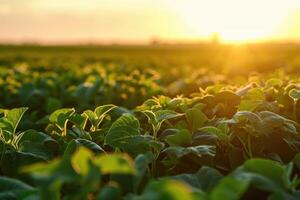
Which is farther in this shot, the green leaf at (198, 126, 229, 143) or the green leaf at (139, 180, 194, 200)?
the green leaf at (198, 126, 229, 143)

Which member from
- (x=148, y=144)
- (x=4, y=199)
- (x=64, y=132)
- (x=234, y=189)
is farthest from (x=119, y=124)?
(x=234, y=189)

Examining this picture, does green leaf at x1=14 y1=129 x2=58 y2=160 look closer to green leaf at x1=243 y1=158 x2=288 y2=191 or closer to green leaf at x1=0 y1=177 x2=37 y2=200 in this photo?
green leaf at x1=0 y1=177 x2=37 y2=200

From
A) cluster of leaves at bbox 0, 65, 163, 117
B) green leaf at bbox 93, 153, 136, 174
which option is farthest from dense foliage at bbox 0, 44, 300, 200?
cluster of leaves at bbox 0, 65, 163, 117

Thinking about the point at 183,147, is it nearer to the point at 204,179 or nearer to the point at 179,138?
the point at 179,138

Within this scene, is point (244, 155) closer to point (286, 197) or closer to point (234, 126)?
point (234, 126)

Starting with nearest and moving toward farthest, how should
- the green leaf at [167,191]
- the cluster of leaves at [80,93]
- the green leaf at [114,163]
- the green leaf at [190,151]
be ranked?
the green leaf at [167,191] → the green leaf at [114,163] → the green leaf at [190,151] → the cluster of leaves at [80,93]

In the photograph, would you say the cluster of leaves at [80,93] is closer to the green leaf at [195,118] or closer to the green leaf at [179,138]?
the green leaf at [195,118]

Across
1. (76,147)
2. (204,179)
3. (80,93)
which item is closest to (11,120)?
(76,147)

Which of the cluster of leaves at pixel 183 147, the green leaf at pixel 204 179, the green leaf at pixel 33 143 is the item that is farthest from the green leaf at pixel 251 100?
the green leaf at pixel 33 143

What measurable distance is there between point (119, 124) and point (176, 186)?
1322 mm

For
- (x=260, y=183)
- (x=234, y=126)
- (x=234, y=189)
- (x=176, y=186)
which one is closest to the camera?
(x=176, y=186)

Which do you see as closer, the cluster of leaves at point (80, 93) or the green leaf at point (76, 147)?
the green leaf at point (76, 147)

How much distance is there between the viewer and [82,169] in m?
1.68

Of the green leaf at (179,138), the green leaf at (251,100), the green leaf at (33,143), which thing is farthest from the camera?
→ the green leaf at (251,100)
